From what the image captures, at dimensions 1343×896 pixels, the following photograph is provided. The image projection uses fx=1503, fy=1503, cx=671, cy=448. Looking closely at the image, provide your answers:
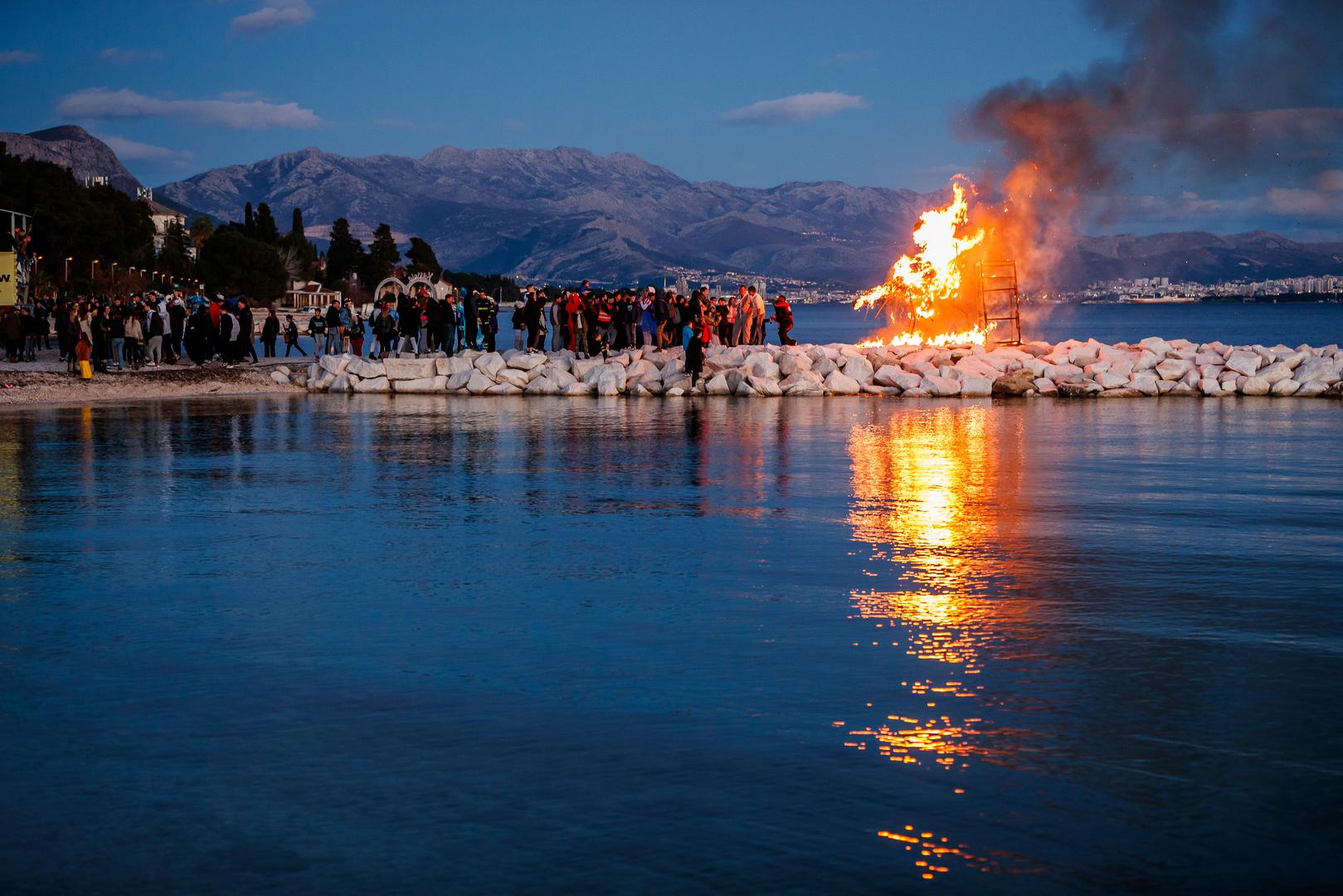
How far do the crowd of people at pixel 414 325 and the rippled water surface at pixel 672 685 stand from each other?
2238cm

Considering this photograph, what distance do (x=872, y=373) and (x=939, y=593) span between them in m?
25.7

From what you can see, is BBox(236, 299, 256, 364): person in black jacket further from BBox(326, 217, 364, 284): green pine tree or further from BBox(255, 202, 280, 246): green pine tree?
BBox(326, 217, 364, 284): green pine tree

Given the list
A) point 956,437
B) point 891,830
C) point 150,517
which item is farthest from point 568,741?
point 956,437

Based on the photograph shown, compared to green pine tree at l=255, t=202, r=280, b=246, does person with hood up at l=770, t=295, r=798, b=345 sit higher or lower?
lower

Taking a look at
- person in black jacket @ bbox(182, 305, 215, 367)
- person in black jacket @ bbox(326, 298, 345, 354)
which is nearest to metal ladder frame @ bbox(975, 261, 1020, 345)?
person in black jacket @ bbox(326, 298, 345, 354)

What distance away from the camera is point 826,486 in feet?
53.9

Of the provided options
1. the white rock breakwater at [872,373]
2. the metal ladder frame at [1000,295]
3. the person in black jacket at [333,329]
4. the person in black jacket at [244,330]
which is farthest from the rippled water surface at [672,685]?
the person in black jacket at [333,329]

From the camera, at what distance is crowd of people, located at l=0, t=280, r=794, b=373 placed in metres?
38.6

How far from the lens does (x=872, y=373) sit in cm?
3556

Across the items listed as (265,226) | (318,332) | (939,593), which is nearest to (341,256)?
(265,226)

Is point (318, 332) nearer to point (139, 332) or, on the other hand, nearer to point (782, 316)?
point (139, 332)

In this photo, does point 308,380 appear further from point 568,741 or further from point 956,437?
point 568,741

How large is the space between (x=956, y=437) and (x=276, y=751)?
688 inches

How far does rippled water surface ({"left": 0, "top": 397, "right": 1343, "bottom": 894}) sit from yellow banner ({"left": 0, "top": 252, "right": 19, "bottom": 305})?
30199mm
